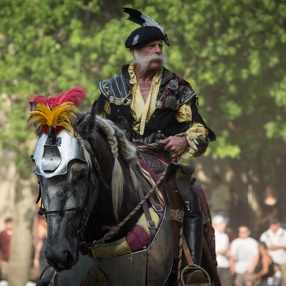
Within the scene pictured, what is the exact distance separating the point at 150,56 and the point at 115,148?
128 centimetres

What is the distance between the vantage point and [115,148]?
8.69 meters

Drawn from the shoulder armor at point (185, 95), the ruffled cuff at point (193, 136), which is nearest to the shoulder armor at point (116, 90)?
the shoulder armor at point (185, 95)

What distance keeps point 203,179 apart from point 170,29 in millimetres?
10700

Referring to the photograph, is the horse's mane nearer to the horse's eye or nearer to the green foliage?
the horse's eye

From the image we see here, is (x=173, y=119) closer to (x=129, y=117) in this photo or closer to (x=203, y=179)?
(x=129, y=117)

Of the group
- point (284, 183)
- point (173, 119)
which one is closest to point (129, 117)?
point (173, 119)

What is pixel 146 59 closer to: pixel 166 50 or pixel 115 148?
pixel 115 148

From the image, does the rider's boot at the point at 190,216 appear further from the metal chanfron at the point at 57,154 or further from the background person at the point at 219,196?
the background person at the point at 219,196

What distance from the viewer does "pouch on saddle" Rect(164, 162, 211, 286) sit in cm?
919

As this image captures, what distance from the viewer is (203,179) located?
33438 mm

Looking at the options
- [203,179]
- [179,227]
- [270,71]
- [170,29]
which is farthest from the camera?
[203,179]

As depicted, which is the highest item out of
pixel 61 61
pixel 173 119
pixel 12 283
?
pixel 61 61

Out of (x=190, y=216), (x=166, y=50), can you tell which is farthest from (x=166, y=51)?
(x=190, y=216)

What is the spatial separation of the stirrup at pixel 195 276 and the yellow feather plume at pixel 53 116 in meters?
1.70
